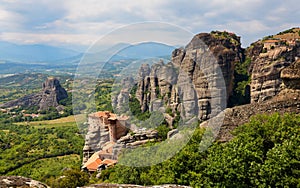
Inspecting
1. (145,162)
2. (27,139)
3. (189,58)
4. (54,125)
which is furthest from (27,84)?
(145,162)

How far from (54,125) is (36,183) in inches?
3180

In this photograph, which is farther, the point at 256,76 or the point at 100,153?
the point at 256,76

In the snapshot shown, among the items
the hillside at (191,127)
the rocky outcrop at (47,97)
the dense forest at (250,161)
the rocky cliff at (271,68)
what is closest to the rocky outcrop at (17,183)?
the hillside at (191,127)

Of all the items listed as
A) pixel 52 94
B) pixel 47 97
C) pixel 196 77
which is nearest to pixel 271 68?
pixel 196 77

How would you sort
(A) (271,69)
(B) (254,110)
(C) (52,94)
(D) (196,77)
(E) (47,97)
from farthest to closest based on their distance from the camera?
(E) (47,97), (C) (52,94), (D) (196,77), (A) (271,69), (B) (254,110)

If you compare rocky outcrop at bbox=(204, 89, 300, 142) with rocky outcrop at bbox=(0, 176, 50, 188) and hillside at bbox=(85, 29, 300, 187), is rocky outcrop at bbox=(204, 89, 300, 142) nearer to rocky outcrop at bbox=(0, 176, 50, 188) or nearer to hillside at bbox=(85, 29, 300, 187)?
hillside at bbox=(85, 29, 300, 187)

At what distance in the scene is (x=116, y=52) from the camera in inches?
582

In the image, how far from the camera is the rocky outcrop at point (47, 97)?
337ft

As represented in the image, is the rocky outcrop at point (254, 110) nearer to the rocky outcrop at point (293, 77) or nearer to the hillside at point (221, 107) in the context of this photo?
the hillside at point (221, 107)

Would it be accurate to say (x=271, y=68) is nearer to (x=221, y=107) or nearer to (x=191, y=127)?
(x=221, y=107)

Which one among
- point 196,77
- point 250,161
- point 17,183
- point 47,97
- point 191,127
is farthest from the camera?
point 47,97

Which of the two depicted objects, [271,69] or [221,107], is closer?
[271,69]

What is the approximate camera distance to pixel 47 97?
10575cm

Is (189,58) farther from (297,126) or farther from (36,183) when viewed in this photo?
(36,183)
